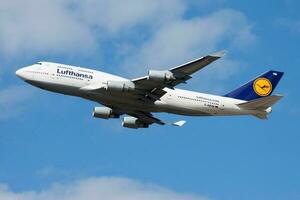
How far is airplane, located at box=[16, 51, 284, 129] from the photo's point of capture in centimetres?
6638

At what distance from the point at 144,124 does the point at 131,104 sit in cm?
678

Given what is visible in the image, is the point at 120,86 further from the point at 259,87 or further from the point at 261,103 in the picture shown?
the point at 259,87

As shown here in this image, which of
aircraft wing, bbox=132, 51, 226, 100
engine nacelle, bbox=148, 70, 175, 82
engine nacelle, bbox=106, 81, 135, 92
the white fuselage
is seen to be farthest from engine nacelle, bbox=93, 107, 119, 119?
engine nacelle, bbox=148, 70, 175, 82

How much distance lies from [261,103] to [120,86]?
46.1ft

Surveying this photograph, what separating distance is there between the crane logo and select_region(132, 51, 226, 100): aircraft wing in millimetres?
11894

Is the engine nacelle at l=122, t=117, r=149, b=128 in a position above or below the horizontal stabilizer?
below

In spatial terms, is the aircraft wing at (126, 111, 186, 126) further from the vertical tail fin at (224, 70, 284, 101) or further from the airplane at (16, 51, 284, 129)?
the vertical tail fin at (224, 70, 284, 101)

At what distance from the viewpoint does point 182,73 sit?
6594 centimetres

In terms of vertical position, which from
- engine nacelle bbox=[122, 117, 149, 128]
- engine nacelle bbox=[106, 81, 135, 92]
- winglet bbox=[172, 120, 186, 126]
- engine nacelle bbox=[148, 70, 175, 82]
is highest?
engine nacelle bbox=[148, 70, 175, 82]

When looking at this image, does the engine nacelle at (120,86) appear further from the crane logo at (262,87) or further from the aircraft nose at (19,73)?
the crane logo at (262,87)

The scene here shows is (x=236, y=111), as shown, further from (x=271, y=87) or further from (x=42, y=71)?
(x=42, y=71)

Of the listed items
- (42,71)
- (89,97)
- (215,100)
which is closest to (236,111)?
(215,100)

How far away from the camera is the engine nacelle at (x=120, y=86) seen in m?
67.0

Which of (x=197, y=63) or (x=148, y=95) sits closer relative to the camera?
(x=197, y=63)
